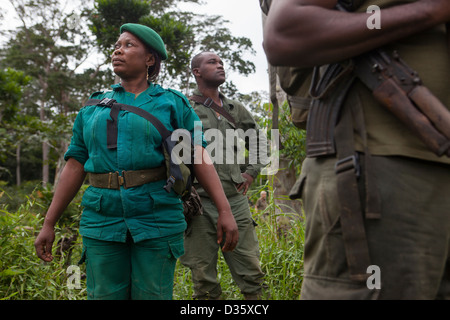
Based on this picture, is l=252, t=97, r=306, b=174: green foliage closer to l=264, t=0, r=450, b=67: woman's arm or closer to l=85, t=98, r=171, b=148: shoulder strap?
l=85, t=98, r=171, b=148: shoulder strap

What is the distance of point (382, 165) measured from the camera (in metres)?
1.14

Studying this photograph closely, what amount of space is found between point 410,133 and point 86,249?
1.87 metres

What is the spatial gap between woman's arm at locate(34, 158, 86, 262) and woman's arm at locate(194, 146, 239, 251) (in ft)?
2.40

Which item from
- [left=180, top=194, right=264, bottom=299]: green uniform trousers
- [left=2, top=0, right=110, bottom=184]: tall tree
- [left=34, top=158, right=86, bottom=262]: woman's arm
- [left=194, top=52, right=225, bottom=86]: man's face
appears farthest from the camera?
[left=2, top=0, right=110, bottom=184]: tall tree

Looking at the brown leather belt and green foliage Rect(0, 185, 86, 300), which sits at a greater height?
the brown leather belt

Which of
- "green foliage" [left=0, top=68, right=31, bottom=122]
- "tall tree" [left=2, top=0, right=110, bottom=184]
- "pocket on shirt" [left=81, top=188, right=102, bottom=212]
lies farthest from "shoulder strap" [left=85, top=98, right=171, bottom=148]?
"tall tree" [left=2, top=0, right=110, bottom=184]

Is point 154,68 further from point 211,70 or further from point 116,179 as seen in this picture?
point 211,70

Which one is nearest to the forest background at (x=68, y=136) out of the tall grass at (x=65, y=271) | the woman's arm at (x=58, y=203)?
the tall grass at (x=65, y=271)

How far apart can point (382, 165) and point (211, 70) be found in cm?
330

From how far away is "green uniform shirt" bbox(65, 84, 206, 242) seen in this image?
230 centimetres

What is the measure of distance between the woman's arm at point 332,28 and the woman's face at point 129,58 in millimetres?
1574

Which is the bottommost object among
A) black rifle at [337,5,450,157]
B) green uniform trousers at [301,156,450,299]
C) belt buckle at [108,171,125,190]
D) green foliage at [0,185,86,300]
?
green foliage at [0,185,86,300]

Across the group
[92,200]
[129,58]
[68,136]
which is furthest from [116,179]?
[68,136]

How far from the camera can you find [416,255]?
3.60ft
